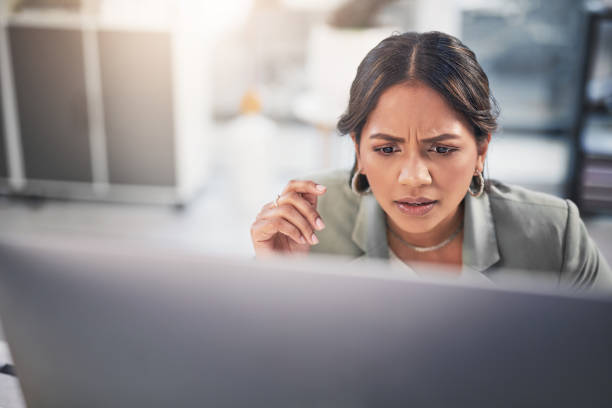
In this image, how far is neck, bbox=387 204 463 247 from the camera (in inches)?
42.7

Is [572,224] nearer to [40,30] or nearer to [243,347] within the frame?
[243,347]

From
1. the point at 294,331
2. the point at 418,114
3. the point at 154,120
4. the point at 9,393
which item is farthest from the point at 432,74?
the point at 154,120

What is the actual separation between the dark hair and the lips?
137 mm

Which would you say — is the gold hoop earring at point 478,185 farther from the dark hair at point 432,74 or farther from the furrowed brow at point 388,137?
the furrowed brow at point 388,137

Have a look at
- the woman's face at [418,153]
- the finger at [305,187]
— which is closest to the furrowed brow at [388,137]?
the woman's face at [418,153]

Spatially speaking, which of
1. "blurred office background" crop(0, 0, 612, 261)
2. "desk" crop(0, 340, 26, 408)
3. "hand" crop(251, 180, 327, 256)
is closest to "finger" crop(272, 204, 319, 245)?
"hand" crop(251, 180, 327, 256)

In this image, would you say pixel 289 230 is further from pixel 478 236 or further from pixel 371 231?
pixel 478 236

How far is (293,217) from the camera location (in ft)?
3.12

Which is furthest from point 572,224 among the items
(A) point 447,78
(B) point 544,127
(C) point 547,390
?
(B) point 544,127

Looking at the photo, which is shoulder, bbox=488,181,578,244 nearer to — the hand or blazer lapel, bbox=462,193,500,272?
blazer lapel, bbox=462,193,500,272

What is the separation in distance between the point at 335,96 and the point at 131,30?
A: 108cm

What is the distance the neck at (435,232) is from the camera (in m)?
1.08

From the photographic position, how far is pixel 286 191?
3.19 feet

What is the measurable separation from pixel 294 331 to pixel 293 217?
49cm
